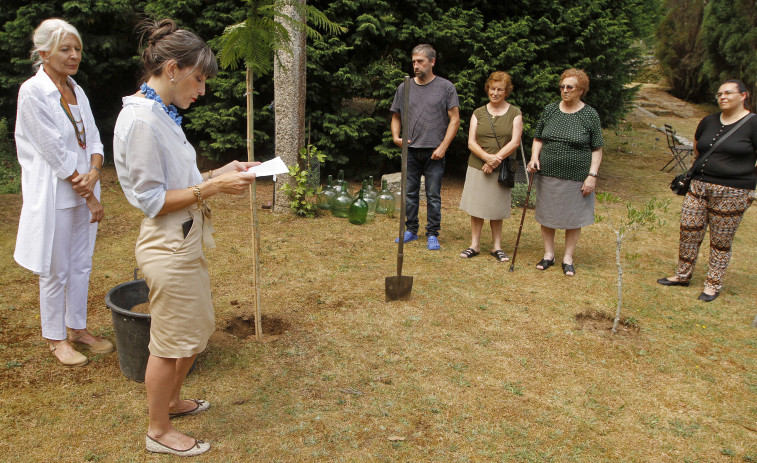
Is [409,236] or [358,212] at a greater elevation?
[358,212]

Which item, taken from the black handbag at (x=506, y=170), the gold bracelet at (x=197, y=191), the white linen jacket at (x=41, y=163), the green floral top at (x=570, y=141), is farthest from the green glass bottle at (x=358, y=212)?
the gold bracelet at (x=197, y=191)

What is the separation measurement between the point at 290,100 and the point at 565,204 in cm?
348

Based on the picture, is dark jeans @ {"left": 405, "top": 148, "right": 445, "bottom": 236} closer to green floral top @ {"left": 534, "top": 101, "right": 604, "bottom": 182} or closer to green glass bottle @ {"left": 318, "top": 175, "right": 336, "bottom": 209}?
green floral top @ {"left": 534, "top": 101, "right": 604, "bottom": 182}

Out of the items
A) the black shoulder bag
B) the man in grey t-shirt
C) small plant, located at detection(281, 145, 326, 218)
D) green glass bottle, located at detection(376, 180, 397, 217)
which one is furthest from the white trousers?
the black shoulder bag

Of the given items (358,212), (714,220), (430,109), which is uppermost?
(430,109)

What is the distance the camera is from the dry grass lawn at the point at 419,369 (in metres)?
2.88

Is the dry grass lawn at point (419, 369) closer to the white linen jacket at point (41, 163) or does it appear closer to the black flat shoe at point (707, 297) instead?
the black flat shoe at point (707, 297)

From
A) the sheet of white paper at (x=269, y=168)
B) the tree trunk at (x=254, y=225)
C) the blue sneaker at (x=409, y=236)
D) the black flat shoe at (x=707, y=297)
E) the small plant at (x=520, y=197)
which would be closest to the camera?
the sheet of white paper at (x=269, y=168)

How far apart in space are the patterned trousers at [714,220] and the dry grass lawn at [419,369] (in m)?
0.31

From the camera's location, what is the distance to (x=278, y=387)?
10.9ft

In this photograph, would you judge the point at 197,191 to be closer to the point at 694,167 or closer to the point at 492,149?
the point at 492,149

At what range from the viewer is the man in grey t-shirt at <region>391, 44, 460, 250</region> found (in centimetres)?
568

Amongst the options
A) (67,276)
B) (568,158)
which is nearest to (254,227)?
(67,276)

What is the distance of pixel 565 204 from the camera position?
520 centimetres
